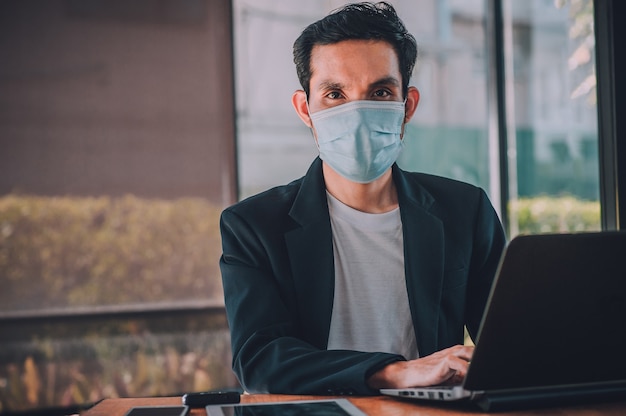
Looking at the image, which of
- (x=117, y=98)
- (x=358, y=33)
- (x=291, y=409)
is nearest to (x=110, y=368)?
(x=117, y=98)

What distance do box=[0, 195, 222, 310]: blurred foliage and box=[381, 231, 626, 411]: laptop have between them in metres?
2.88

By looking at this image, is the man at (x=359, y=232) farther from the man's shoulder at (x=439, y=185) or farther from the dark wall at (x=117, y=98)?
the dark wall at (x=117, y=98)

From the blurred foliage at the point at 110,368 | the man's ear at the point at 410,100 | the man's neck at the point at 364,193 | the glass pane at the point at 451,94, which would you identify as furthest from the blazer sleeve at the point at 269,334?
the glass pane at the point at 451,94

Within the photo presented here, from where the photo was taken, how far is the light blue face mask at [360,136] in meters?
1.67

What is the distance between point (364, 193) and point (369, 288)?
24 centimetres

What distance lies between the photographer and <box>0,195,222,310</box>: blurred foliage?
11.9 feet

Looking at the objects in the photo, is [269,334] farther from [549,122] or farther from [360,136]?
[549,122]

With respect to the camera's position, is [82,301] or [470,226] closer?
[470,226]

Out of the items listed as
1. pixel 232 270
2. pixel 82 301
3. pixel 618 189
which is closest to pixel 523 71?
pixel 618 189

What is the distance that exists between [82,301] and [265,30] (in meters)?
1.75

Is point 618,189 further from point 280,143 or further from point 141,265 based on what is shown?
point 141,265

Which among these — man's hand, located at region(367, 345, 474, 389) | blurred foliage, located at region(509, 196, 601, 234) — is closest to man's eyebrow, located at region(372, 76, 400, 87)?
man's hand, located at region(367, 345, 474, 389)

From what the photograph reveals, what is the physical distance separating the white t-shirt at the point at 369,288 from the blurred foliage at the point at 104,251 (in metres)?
2.25

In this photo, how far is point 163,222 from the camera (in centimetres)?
378
